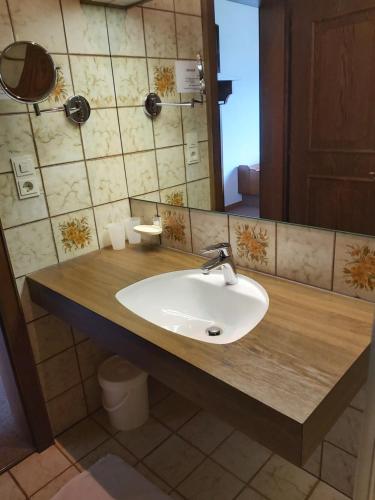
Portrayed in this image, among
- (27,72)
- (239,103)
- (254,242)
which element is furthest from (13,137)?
(254,242)

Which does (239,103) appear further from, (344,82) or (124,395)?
(124,395)

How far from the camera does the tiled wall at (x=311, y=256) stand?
1.16 metres

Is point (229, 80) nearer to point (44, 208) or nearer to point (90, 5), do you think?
point (90, 5)

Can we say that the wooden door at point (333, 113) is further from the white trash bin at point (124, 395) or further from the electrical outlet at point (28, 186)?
the white trash bin at point (124, 395)

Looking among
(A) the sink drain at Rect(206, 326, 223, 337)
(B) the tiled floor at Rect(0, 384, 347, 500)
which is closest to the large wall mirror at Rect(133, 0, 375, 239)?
(A) the sink drain at Rect(206, 326, 223, 337)

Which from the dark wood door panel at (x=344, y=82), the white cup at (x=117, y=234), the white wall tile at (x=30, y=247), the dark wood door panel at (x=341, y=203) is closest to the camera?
the dark wood door panel at (x=344, y=82)

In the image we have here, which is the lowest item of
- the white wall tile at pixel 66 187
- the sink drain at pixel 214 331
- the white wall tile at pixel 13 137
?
the sink drain at pixel 214 331

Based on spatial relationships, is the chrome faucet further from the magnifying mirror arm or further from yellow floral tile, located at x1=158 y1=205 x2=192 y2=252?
the magnifying mirror arm

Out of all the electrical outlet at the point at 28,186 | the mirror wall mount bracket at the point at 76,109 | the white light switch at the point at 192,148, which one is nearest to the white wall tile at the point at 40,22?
the mirror wall mount bracket at the point at 76,109

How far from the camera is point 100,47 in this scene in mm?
1530

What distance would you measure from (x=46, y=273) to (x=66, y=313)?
25cm

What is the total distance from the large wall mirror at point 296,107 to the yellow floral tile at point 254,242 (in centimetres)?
4

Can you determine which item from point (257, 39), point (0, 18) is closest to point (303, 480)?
point (257, 39)

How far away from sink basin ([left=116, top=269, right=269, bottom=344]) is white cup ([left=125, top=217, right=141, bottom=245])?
39 cm
